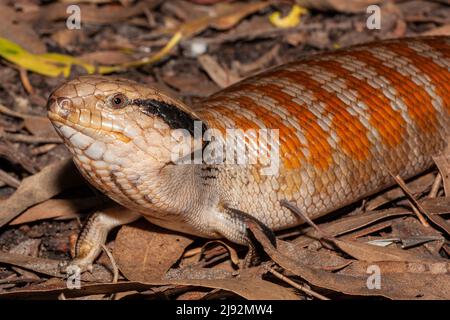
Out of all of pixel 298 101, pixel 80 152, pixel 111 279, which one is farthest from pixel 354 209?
pixel 80 152

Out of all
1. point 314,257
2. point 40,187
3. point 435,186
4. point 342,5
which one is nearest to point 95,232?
point 40,187

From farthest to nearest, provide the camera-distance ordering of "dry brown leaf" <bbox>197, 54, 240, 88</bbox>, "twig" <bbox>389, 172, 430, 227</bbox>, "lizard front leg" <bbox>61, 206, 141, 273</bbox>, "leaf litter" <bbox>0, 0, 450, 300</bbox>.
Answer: "dry brown leaf" <bbox>197, 54, 240, 88</bbox> < "twig" <bbox>389, 172, 430, 227</bbox> < "lizard front leg" <bbox>61, 206, 141, 273</bbox> < "leaf litter" <bbox>0, 0, 450, 300</bbox>

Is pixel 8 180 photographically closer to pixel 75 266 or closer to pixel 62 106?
pixel 75 266

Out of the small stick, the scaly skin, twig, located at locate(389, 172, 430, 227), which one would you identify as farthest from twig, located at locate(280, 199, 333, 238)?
the small stick

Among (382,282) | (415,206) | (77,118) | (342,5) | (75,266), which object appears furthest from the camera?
(342,5)

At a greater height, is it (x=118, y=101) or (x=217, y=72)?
(x=217, y=72)

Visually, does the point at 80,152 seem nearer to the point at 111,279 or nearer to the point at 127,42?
the point at 111,279

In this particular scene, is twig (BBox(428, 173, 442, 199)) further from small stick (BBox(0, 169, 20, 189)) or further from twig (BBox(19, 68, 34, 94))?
twig (BBox(19, 68, 34, 94))
